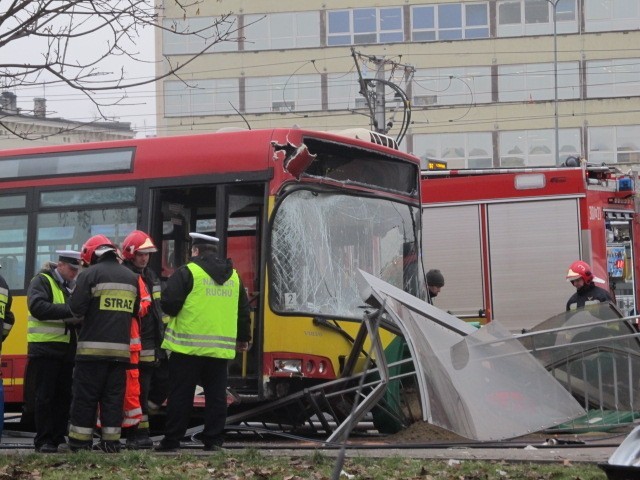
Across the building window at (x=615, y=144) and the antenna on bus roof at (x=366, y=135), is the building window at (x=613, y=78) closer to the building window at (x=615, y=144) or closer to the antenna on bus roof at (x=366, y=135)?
the building window at (x=615, y=144)

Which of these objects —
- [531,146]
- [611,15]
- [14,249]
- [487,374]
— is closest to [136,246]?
[14,249]

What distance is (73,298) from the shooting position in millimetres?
10453

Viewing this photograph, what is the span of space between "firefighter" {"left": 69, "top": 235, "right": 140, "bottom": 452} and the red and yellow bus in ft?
5.68

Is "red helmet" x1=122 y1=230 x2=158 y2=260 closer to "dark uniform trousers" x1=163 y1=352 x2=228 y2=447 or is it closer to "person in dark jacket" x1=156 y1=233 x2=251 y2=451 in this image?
"person in dark jacket" x1=156 y1=233 x2=251 y2=451

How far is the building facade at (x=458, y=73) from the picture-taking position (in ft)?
177

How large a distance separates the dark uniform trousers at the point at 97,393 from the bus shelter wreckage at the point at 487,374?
68.2 inches

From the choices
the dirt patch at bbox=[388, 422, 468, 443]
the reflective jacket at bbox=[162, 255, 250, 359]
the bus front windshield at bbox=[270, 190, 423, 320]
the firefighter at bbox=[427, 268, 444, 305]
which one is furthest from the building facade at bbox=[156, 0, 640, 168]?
the reflective jacket at bbox=[162, 255, 250, 359]

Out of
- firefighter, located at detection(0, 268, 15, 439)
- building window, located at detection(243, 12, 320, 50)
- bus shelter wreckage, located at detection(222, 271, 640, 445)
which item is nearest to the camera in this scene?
bus shelter wreckage, located at detection(222, 271, 640, 445)

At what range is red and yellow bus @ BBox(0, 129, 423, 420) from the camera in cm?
1205

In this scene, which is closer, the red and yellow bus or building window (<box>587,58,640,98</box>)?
the red and yellow bus

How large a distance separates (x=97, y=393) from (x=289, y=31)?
4632cm

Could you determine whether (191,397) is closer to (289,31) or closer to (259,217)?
(259,217)

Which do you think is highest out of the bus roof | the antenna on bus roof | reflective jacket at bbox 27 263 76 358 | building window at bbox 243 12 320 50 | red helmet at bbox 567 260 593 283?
building window at bbox 243 12 320 50

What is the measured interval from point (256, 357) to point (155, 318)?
3.44 feet
